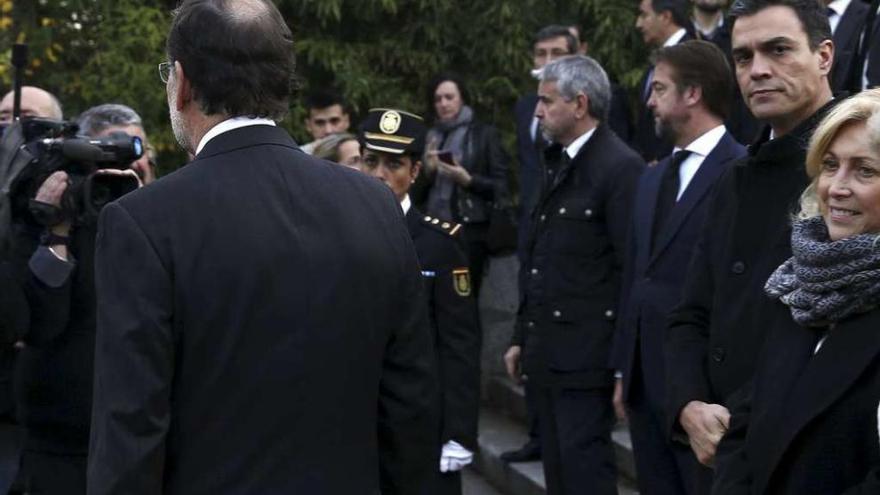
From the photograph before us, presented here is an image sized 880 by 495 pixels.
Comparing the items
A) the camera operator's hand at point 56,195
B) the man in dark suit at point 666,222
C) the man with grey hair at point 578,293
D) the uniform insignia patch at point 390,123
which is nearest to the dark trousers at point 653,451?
the man in dark suit at point 666,222

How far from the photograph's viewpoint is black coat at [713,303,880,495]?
3426mm

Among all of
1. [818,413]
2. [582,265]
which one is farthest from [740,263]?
[582,265]

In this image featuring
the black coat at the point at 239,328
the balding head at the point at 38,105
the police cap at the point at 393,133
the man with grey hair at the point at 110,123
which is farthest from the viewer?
the balding head at the point at 38,105

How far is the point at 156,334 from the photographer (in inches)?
124

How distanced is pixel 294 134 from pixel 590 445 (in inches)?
195

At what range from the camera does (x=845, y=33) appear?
618 centimetres

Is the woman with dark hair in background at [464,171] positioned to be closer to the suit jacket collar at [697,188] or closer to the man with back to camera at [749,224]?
the suit jacket collar at [697,188]

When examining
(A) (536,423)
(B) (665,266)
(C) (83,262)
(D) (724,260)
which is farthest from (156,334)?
(A) (536,423)

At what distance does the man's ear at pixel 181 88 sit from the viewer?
3.32 meters

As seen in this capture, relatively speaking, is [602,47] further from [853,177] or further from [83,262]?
[853,177]

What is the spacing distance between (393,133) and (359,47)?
4.93 meters

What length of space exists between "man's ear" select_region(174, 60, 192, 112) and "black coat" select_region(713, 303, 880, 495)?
1.44 meters

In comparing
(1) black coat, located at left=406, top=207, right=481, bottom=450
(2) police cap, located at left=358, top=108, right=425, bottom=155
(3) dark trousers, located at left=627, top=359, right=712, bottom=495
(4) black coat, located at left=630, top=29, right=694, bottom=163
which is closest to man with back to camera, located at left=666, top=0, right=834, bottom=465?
(3) dark trousers, located at left=627, top=359, right=712, bottom=495

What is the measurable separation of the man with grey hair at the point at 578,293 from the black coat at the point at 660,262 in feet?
1.85
